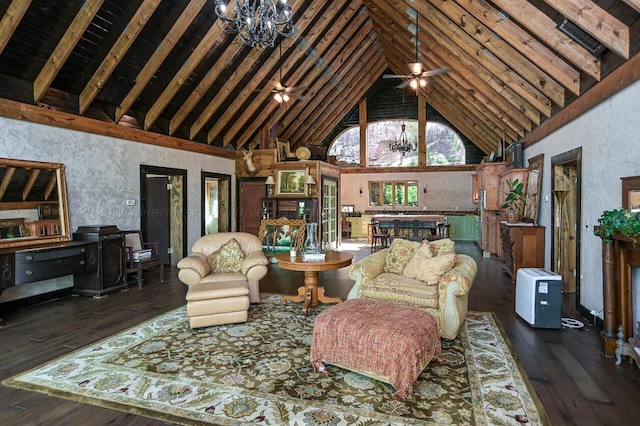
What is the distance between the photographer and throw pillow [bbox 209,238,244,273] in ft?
15.7

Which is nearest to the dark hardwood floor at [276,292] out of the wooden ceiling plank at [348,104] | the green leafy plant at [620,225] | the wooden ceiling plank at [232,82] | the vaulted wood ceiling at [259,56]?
the green leafy plant at [620,225]

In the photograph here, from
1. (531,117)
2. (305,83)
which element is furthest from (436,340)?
(305,83)

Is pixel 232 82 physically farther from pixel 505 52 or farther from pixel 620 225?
pixel 620 225

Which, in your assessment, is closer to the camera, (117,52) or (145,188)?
(117,52)

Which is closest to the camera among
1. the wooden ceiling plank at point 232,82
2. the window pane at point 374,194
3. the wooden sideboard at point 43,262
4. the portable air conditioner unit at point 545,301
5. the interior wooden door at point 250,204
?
the portable air conditioner unit at point 545,301

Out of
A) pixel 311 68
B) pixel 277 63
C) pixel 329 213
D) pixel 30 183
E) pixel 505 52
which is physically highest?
pixel 311 68

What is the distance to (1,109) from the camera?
471 cm

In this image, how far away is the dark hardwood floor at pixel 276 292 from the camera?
7.72ft

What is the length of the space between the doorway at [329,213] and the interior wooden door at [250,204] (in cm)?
165

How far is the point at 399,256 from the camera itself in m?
4.48

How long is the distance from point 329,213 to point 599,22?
7465 millimetres

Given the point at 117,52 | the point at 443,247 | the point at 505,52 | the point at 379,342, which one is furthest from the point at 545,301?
the point at 117,52

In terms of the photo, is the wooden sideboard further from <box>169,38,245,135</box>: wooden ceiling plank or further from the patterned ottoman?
the patterned ottoman

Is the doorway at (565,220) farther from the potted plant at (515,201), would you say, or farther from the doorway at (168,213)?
the doorway at (168,213)
